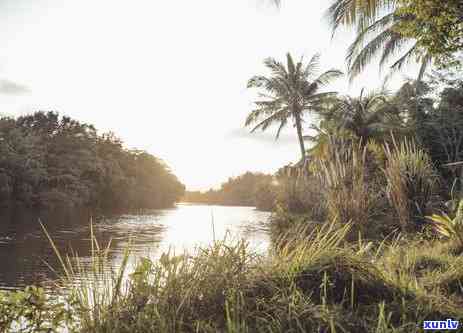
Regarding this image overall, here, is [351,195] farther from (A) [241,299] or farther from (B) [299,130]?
(B) [299,130]

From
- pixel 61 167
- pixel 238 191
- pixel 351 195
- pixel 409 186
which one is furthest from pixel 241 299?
pixel 238 191

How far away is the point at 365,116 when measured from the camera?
1658 cm

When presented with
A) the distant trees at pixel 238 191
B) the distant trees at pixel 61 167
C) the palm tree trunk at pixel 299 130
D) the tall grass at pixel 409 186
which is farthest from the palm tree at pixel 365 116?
the distant trees at pixel 238 191

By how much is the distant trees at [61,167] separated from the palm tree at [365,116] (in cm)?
2231

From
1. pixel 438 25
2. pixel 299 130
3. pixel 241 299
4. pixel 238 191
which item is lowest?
pixel 241 299

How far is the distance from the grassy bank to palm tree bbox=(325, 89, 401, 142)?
45.4ft

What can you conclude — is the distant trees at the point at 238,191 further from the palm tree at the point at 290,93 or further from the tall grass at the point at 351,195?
the tall grass at the point at 351,195

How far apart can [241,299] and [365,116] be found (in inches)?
643

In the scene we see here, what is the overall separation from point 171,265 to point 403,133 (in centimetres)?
1523

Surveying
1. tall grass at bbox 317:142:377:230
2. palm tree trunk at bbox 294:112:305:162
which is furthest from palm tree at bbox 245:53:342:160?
tall grass at bbox 317:142:377:230

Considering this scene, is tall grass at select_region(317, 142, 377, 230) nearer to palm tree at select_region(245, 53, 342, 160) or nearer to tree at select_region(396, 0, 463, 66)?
tree at select_region(396, 0, 463, 66)

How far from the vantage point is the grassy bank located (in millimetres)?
1775

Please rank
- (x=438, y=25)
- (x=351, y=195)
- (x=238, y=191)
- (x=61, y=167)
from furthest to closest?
(x=238, y=191) → (x=61, y=167) → (x=351, y=195) → (x=438, y=25)

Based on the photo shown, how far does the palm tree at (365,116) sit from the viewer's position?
52.1 feet
